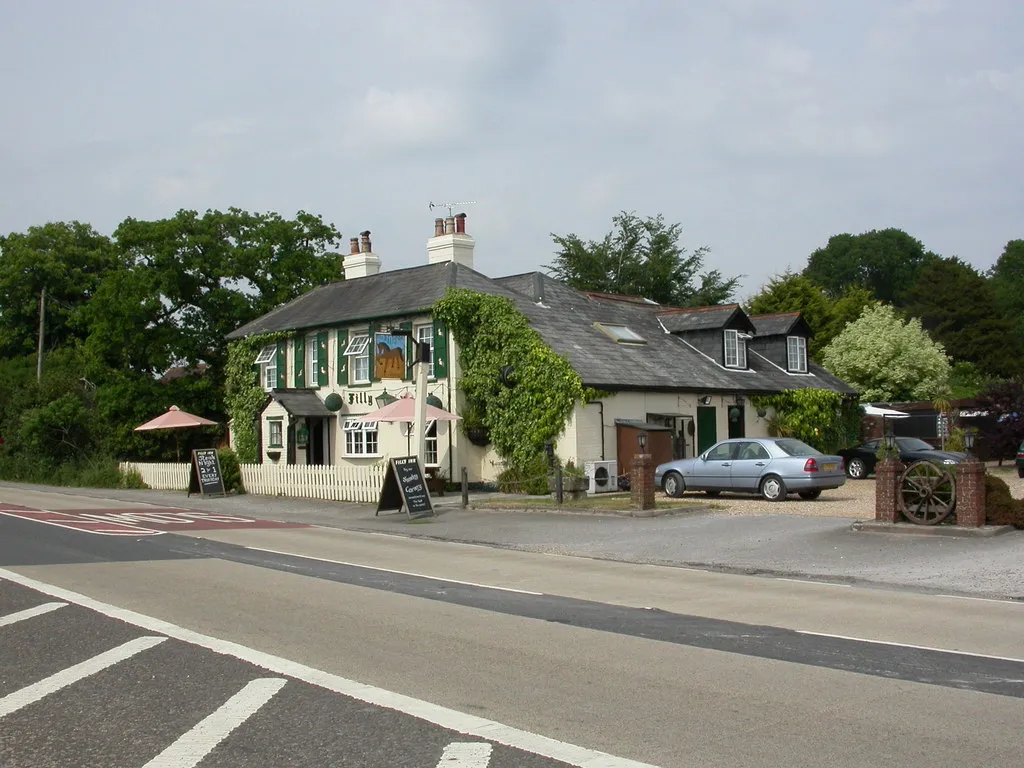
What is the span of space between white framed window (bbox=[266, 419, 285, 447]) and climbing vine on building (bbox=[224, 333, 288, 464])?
88 cm

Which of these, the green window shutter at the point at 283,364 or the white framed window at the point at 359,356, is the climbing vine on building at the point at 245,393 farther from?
the white framed window at the point at 359,356

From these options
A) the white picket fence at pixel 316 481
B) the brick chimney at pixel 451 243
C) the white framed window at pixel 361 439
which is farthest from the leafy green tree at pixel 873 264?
the white picket fence at pixel 316 481

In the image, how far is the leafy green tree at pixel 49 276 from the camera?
55812 millimetres

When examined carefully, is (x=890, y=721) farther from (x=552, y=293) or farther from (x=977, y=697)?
(x=552, y=293)

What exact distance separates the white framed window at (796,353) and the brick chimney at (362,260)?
49.0ft

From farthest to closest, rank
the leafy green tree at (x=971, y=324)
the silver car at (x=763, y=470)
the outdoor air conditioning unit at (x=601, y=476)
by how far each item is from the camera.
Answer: the leafy green tree at (x=971, y=324) < the outdoor air conditioning unit at (x=601, y=476) < the silver car at (x=763, y=470)

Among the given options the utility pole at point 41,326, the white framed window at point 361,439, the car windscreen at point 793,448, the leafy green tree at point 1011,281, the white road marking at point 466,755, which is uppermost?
the leafy green tree at point 1011,281

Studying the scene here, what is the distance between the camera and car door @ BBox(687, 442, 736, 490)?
24703 millimetres

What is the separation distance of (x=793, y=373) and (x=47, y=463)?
92.6 feet

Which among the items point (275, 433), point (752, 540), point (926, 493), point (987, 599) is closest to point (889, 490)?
point (926, 493)

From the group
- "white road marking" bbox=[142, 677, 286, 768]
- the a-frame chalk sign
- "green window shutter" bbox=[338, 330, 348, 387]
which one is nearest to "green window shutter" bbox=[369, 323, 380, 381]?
"green window shutter" bbox=[338, 330, 348, 387]

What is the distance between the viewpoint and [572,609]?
11.2 m

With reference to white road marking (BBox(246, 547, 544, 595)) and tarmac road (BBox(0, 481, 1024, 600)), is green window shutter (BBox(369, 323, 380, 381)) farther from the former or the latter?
white road marking (BBox(246, 547, 544, 595))

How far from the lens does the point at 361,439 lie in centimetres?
3338
